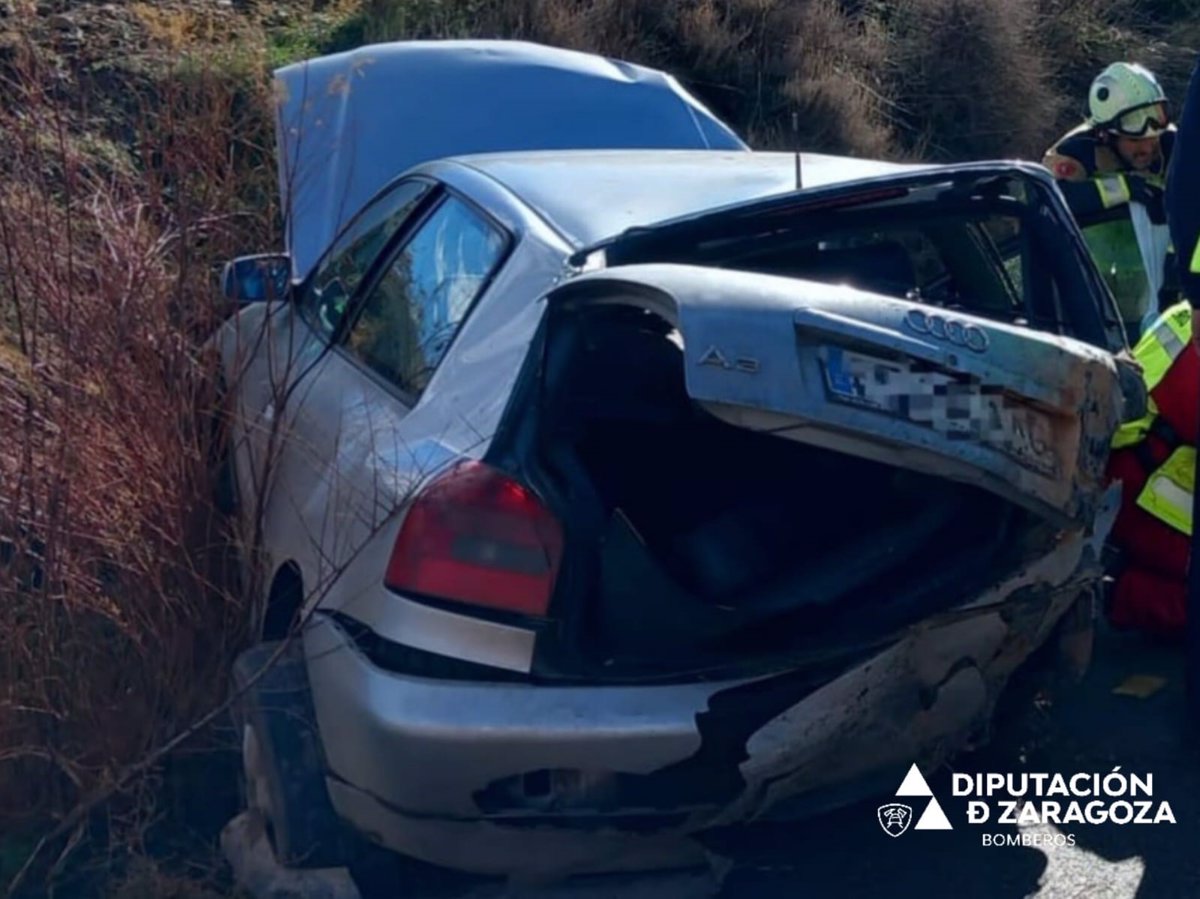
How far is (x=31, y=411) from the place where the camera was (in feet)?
13.8

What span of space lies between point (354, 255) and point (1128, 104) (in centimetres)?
390

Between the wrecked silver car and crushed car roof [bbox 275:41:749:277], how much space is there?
2.25 meters

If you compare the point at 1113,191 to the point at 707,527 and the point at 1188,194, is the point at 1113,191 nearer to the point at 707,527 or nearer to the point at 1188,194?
the point at 1188,194

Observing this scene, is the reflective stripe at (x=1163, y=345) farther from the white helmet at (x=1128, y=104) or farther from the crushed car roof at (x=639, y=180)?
the white helmet at (x=1128, y=104)

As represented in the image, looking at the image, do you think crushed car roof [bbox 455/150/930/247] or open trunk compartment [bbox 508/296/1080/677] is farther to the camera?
crushed car roof [bbox 455/150/930/247]

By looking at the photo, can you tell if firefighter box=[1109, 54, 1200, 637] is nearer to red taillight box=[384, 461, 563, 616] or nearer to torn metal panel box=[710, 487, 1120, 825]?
torn metal panel box=[710, 487, 1120, 825]

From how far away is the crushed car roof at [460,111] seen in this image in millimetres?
6766

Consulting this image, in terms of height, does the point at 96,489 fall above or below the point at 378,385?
below

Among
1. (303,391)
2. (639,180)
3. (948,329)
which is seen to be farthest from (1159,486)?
(303,391)

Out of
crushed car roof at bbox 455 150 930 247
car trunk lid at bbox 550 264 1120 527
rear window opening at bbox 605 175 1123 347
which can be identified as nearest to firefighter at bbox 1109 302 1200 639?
rear window opening at bbox 605 175 1123 347

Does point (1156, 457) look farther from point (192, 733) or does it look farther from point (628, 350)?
point (192, 733)

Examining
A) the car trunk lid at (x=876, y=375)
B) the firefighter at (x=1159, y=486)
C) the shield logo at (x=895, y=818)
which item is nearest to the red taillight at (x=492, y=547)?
the car trunk lid at (x=876, y=375)

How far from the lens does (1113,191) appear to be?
767 cm

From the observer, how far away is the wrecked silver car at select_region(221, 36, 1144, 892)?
3.42 m
